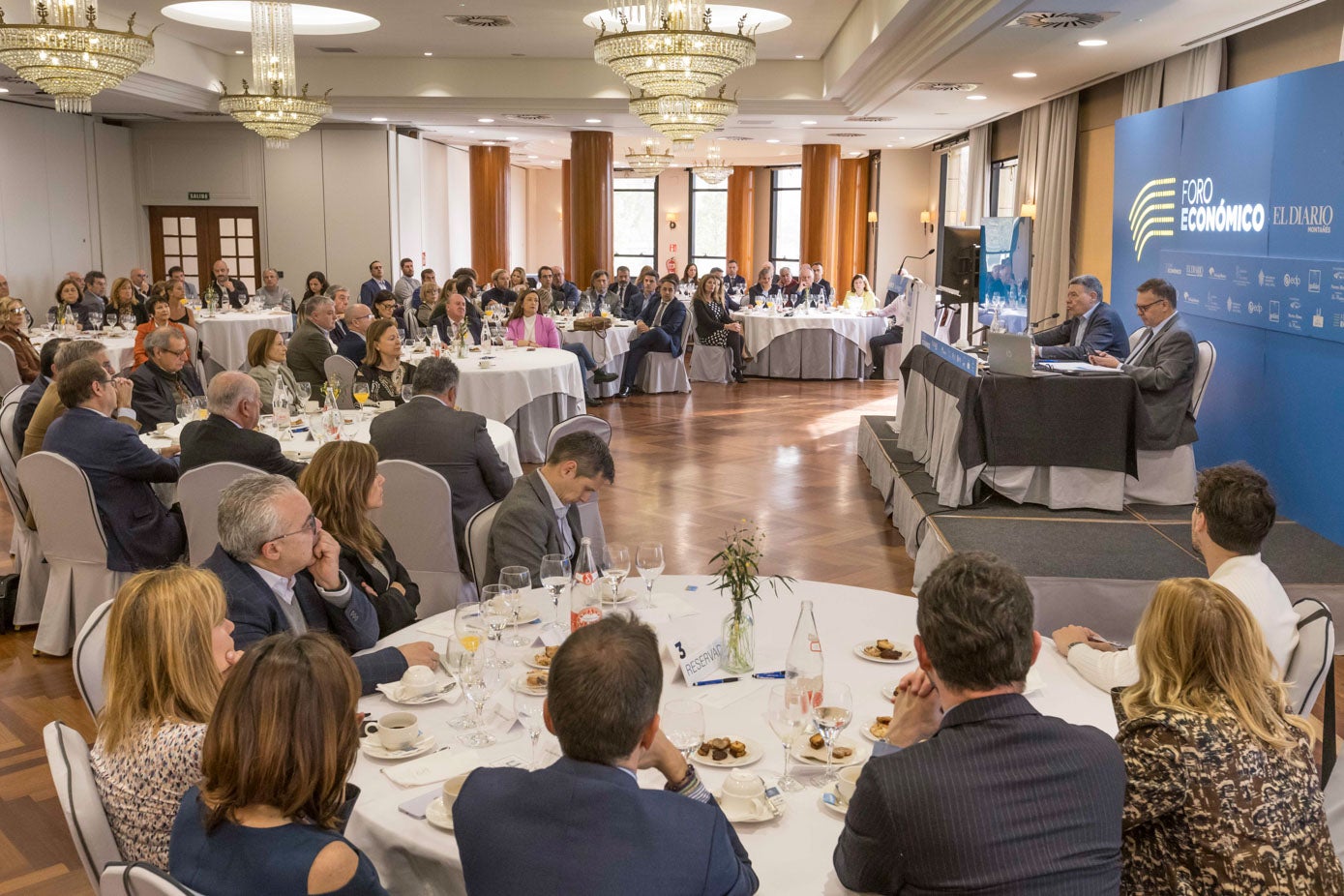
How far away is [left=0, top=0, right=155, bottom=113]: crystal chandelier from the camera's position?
6613mm

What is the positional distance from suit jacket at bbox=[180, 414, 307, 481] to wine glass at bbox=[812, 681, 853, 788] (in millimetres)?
3163

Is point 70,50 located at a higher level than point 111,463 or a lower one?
higher

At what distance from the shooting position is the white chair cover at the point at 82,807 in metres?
2.01

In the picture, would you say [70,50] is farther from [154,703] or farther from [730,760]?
[730,760]

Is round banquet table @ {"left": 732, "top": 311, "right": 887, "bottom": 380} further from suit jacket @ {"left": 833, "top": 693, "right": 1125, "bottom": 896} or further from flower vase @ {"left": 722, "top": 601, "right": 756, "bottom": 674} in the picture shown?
suit jacket @ {"left": 833, "top": 693, "right": 1125, "bottom": 896}

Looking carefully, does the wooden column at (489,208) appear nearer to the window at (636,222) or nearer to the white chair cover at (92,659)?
the window at (636,222)

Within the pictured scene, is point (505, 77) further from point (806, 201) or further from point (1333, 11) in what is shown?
point (1333, 11)

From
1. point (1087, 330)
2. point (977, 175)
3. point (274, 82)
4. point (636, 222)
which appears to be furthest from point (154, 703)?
point (636, 222)

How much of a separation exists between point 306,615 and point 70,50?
521 cm

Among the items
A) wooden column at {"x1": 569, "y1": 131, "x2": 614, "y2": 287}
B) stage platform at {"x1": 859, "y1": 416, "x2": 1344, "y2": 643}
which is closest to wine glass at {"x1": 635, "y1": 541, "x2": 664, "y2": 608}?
stage platform at {"x1": 859, "y1": 416, "x2": 1344, "y2": 643}

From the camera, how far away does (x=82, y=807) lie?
201cm

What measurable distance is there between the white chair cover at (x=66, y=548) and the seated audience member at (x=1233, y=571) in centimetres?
375

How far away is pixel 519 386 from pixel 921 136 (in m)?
11.6

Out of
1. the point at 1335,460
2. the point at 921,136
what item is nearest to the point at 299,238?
the point at 921,136
